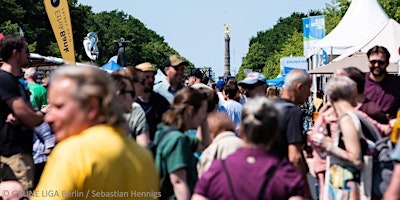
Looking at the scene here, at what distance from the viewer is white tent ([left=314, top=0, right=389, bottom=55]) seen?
30188 millimetres

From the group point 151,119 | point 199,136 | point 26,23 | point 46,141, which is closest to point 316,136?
point 199,136

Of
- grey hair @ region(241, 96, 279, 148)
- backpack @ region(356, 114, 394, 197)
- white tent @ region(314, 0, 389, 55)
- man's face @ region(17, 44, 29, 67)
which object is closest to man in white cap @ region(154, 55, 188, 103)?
man's face @ region(17, 44, 29, 67)

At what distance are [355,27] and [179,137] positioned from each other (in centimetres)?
2641

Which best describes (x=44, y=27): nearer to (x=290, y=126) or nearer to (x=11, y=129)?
(x=11, y=129)

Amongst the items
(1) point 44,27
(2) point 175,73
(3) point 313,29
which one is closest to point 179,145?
(2) point 175,73

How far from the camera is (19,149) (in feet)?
23.2

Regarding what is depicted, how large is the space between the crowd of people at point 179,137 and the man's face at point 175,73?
0.01m

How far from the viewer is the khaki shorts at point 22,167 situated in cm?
701

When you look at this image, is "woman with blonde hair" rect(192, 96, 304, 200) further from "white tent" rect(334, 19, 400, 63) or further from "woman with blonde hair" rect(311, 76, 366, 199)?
"white tent" rect(334, 19, 400, 63)

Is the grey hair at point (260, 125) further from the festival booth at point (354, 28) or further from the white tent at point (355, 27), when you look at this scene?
the white tent at point (355, 27)

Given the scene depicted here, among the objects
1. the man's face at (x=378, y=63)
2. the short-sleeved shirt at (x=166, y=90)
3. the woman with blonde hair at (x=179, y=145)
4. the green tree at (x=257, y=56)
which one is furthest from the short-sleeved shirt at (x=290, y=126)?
the green tree at (x=257, y=56)

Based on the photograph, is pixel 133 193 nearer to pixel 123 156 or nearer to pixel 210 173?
pixel 123 156

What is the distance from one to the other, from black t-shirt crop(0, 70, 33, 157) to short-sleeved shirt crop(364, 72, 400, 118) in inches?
125

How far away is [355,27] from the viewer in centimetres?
3131
